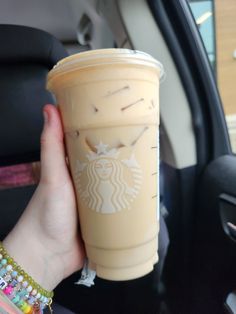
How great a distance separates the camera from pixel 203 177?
1239mm

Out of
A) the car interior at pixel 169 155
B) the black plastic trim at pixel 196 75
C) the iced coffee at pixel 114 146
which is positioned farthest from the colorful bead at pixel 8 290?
A: the black plastic trim at pixel 196 75

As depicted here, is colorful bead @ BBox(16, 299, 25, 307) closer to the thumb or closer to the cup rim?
the thumb

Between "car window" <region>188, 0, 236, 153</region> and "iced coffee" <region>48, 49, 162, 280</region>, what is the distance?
0.72 m

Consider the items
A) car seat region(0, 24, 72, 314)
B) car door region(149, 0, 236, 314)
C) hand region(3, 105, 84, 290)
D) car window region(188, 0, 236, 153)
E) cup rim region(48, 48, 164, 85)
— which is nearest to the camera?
cup rim region(48, 48, 164, 85)

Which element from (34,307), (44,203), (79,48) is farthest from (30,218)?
(79,48)

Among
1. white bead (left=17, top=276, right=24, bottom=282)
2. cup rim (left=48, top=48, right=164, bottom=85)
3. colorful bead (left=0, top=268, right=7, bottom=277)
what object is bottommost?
white bead (left=17, top=276, right=24, bottom=282)

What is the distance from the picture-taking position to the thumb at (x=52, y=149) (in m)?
0.67

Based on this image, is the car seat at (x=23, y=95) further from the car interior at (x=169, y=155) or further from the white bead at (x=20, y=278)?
the white bead at (x=20, y=278)

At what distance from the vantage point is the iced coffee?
59cm

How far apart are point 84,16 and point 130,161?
118cm

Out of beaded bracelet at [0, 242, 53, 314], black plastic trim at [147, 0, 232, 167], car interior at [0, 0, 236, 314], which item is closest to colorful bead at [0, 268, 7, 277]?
beaded bracelet at [0, 242, 53, 314]

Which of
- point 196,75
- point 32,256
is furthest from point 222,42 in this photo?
point 32,256

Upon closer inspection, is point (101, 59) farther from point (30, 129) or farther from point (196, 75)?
point (196, 75)

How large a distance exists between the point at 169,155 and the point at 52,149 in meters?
0.72
